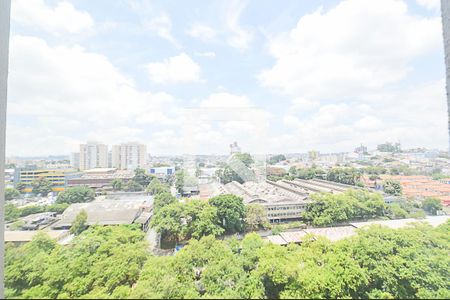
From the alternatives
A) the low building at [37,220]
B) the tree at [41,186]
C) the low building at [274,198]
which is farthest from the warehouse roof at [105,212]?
the low building at [274,198]

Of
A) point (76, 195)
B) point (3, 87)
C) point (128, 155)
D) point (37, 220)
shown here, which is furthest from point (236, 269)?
point (3, 87)

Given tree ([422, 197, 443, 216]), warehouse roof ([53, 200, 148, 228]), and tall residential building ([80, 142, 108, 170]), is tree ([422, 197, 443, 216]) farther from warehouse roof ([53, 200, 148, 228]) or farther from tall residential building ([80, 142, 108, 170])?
tall residential building ([80, 142, 108, 170])

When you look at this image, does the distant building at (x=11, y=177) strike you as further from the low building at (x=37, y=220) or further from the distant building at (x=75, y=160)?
the distant building at (x=75, y=160)

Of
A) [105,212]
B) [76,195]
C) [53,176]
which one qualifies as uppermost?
[53,176]

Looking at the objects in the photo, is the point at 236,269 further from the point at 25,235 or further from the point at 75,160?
the point at 75,160

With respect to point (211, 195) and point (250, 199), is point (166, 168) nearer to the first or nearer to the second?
point (211, 195)

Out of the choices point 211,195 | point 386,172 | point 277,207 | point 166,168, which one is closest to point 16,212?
point 166,168
